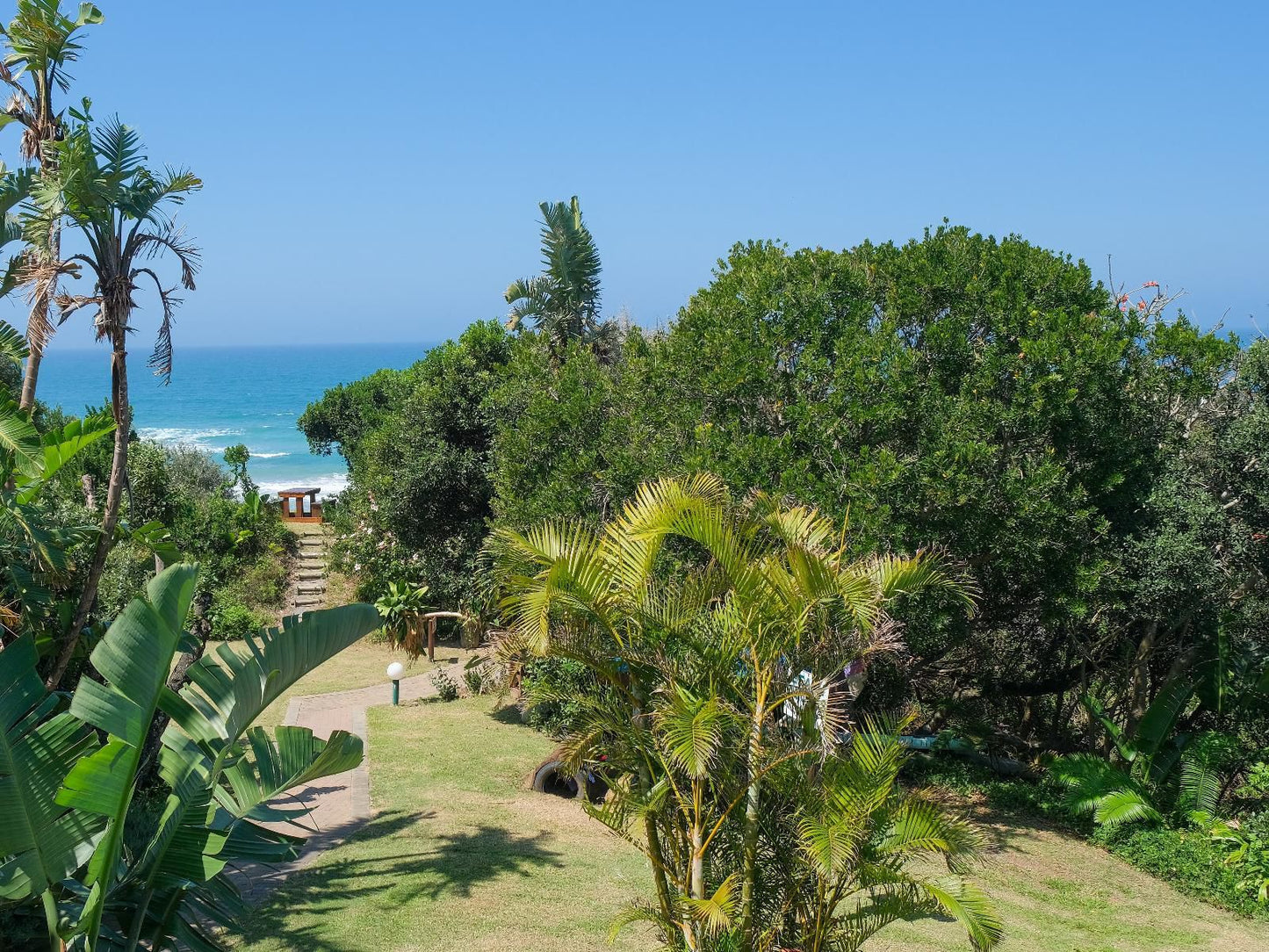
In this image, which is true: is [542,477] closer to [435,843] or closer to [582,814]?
[582,814]

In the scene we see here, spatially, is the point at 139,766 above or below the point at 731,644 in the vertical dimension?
below

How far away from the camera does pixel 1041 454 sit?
11.8 metres

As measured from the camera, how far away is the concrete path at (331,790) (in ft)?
30.8

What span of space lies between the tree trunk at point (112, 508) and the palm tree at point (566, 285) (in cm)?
1317

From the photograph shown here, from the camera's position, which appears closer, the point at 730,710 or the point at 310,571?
the point at 730,710

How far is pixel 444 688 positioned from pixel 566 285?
9.23 metres

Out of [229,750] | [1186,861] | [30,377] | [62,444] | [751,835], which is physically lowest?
[1186,861]

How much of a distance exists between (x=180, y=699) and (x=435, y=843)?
506 cm

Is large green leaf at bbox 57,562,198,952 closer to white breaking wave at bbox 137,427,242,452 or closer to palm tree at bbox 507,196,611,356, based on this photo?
palm tree at bbox 507,196,611,356

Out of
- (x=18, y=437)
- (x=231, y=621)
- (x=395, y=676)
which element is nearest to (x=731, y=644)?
(x=18, y=437)

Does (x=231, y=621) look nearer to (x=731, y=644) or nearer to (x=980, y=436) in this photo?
(x=980, y=436)

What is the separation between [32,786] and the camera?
16.1 feet

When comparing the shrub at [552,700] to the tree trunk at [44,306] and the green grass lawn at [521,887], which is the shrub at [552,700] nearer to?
the green grass lawn at [521,887]

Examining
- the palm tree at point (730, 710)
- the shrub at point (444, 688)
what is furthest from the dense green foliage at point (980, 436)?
the palm tree at point (730, 710)
